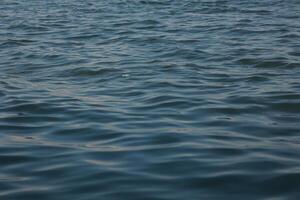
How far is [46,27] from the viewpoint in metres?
17.6

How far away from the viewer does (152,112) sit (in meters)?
8.29

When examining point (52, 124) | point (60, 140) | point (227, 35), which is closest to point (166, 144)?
point (60, 140)

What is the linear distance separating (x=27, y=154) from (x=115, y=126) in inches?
57.2

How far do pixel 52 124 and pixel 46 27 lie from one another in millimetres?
10299

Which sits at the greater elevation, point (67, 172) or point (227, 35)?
point (67, 172)

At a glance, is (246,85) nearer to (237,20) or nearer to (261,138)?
(261,138)

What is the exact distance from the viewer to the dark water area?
5.68 meters

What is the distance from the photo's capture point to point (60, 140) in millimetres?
7094

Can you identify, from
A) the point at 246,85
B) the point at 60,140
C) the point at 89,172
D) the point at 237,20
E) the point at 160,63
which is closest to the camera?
the point at 89,172

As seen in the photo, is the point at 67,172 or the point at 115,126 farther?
the point at 115,126

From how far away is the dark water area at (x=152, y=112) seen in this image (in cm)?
568

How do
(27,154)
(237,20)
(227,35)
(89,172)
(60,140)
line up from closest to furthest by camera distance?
(89,172), (27,154), (60,140), (227,35), (237,20)

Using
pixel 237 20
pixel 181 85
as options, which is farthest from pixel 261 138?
pixel 237 20

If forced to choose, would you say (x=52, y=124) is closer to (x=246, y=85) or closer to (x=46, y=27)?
(x=246, y=85)
